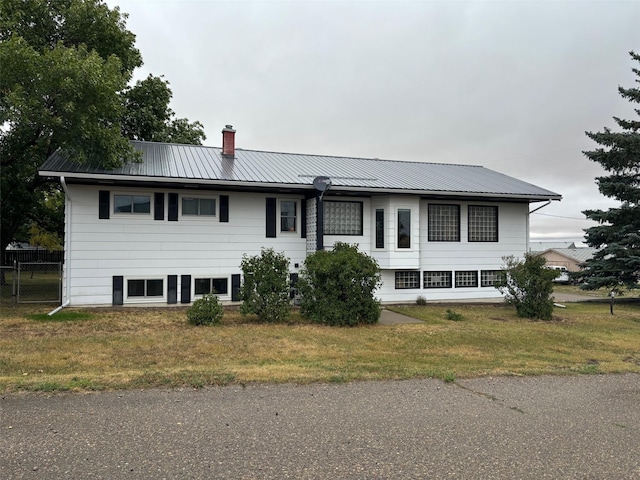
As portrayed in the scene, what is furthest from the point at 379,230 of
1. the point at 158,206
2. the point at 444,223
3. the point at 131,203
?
the point at 131,203

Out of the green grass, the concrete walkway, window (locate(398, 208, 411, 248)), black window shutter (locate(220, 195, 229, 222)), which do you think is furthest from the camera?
window (locate(398, 208, 411, 248))

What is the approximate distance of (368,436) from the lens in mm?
4004

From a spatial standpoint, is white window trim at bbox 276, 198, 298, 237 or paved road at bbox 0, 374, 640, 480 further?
white window trim at bbox 276, 198, 298, 237

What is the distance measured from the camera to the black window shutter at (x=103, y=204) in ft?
41.5

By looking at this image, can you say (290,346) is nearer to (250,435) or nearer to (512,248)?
(250,435)

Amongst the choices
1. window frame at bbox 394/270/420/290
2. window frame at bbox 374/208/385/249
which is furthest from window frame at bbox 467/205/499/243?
window frame at bbox 374/208/385/249

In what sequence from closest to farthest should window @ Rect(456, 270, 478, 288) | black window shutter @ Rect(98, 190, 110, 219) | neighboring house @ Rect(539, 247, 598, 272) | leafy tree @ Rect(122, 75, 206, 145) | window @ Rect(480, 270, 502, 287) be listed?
black window shutter @ Rect(98, 190, 110, 219) < window @ Rect(456, 270, 478, 288) < window @ Rect(480, 270, 502, 287) < leafy tree @ Rect(122, 75, 206, 145) < neighboring house @ Rect(539, 247, 598, 272)

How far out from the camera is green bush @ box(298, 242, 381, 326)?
417 inches

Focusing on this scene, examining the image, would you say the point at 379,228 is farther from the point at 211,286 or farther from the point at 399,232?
the point at 211,286

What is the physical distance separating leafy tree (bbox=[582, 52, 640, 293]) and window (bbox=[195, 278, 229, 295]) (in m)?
14.5

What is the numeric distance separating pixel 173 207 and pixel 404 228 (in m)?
Result: 7.53

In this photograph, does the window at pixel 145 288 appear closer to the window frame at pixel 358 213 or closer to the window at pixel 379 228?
the window frame at pixel 358 213

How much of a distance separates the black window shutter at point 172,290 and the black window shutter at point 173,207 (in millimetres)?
1763

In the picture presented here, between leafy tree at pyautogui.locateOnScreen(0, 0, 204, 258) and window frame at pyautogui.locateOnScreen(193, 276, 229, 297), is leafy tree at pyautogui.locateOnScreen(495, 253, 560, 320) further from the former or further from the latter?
leafy tree at pyautogui.locateOnScreen(0, 0, 204, 258)
